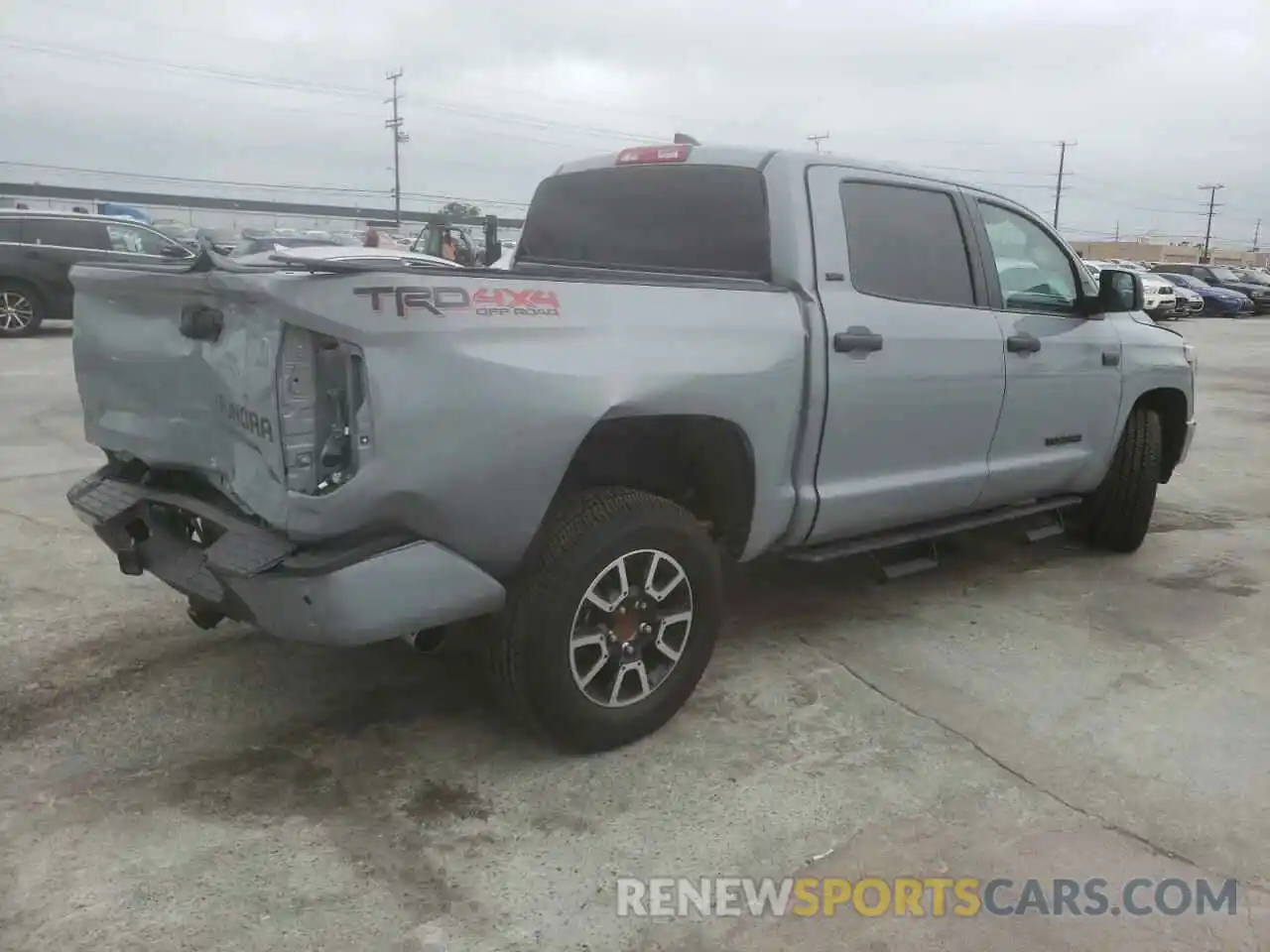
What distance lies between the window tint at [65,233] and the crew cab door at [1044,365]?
13.9 meters

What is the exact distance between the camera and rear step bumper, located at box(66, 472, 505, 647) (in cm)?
256

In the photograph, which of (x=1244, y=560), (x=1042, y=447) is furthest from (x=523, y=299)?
(x=1244, y=560)

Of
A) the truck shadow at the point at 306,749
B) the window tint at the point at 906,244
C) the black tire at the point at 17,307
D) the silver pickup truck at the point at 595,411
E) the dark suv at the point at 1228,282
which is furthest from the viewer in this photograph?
the dark suv at the point at 1228,282

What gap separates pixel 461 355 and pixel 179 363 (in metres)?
1.00

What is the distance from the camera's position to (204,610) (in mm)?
3422

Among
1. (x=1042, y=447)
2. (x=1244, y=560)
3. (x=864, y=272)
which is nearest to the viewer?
(x=864, y=272)

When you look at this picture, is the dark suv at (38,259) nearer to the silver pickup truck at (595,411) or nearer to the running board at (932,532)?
the silver pickup truck at (595,411)

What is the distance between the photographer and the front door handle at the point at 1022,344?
445 cm

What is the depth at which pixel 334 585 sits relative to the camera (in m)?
2.55

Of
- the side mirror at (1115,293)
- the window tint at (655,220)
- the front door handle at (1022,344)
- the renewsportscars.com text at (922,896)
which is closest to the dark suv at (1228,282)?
the side mirror at (1115,293)

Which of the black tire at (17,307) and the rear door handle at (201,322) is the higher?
the rear door handle at (201,322)

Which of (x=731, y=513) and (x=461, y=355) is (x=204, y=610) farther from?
(x=731, y=513)

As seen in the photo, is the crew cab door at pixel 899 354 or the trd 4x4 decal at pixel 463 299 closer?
the trd 4x4 decal at pixel 463 299

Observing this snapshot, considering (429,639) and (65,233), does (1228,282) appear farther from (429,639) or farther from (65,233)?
(429,639)
